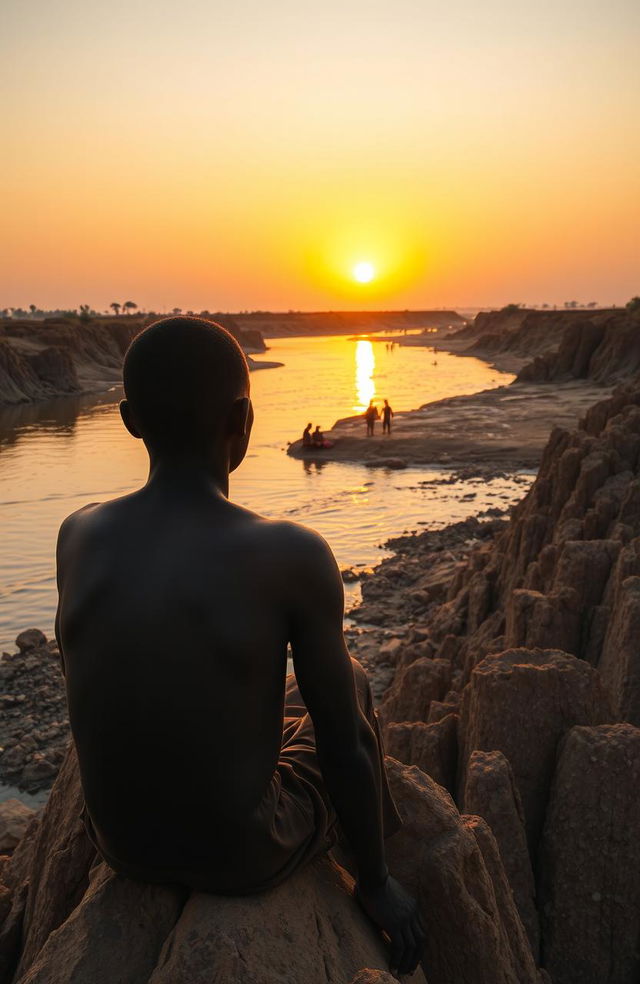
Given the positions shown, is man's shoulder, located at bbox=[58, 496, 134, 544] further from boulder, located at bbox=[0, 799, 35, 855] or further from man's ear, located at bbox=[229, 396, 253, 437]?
boulder, located at bbox=[0, 799, 35, 855]

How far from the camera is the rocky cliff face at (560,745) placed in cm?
311

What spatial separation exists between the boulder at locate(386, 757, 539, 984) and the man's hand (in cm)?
32

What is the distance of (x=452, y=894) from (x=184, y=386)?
1704 mm

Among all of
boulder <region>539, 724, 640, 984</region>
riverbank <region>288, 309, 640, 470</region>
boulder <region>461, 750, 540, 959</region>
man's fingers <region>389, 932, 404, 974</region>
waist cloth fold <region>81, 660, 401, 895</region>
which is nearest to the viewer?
waist cloth fold <region>81, 660, 401, 895</region>

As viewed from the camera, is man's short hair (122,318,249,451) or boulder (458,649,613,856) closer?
man's short hair (122,318,249,451)

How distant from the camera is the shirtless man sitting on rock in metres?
1.67

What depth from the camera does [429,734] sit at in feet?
13.6

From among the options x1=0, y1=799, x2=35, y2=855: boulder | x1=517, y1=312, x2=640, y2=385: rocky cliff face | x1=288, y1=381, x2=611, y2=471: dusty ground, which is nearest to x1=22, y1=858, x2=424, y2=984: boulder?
x1=0, y1=799, x2=35, y2=855: boulder

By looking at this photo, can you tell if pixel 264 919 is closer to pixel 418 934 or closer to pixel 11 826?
pixel 418 934

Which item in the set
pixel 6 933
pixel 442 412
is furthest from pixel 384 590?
pixel 442 412

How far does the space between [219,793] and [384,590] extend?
33.3 feet

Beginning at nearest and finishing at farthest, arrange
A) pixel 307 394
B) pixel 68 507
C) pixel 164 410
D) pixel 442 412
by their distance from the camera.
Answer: pixel 164 410, pixel 68 507, pixel 442 412, pixel 307 394

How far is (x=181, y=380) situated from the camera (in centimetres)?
179

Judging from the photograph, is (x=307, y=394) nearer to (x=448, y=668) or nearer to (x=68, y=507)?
(x=68, y=507)
